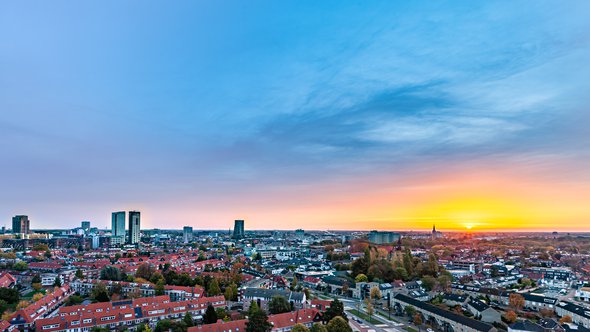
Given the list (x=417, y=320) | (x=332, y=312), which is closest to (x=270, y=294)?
(x=332, y=312)

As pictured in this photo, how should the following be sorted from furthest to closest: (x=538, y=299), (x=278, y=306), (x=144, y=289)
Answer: (x=144, y=289) → (x=538, y=299) → (x=278, y=306)

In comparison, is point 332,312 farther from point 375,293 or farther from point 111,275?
point 111,275

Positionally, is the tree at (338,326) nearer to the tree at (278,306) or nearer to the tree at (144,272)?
the tree at (278,306)

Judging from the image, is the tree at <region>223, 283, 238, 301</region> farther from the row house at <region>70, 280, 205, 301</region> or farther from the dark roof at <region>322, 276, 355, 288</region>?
the dark roof at <region>322, 276, 355, 288</region>

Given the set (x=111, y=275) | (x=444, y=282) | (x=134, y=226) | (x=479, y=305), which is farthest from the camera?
(x=134, y=226)

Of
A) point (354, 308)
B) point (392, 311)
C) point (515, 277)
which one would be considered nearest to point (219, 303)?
point (354, 308)

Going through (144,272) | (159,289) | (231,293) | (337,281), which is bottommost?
(337,281)

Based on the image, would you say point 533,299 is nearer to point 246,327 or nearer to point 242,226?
point 246,327
